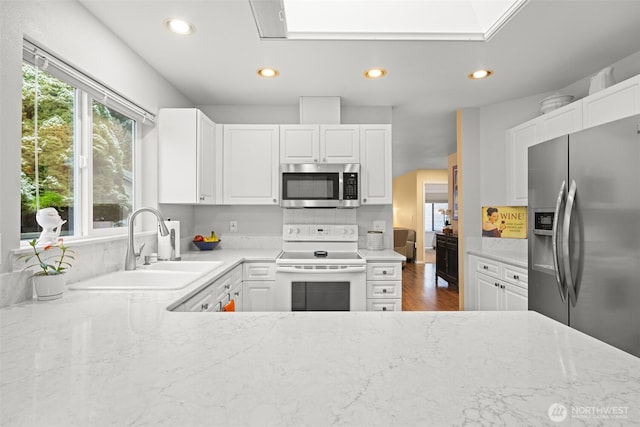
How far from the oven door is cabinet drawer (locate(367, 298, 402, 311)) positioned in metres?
0.06

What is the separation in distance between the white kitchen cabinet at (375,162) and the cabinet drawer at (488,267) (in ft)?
3.76

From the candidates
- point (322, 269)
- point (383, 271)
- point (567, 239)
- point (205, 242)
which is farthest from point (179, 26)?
point (567, 239)

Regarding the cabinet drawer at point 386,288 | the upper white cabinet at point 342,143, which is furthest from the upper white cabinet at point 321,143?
the cabinet drawer at point 386,288

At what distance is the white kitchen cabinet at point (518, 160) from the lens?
3.00m

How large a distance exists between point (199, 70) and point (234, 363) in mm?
2553

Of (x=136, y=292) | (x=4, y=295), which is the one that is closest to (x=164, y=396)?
(x=136, y=292)

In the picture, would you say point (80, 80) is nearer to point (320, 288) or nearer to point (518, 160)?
point (320, 288)

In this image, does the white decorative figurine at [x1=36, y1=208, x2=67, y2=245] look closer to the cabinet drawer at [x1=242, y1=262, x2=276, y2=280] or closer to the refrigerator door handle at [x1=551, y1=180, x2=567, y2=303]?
the cabinet drawer at [x1=242, y1=262, x2=276, y2=280]

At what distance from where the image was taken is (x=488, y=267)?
3.16 metres

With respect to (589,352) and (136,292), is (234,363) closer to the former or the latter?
(589,352)

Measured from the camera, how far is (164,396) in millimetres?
594

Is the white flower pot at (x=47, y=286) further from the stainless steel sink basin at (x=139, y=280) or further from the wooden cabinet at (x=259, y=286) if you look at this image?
the wooden cabinet at (x=259, y=286)

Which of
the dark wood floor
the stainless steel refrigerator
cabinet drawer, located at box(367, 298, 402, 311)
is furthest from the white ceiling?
the dark wood floor

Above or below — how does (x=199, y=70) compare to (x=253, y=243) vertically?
above
